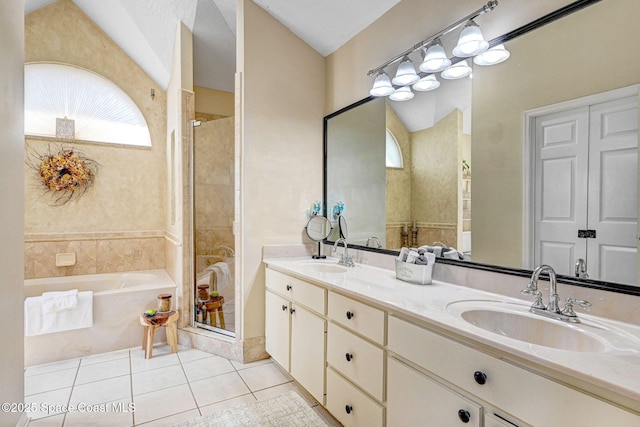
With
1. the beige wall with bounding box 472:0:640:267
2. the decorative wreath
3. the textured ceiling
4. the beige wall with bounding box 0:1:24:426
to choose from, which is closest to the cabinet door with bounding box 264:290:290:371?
the beige wall with bounding box 472:0:640:267

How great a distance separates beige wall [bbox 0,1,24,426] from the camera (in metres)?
1.51

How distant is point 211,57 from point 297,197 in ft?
6.25

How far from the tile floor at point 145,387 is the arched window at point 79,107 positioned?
8.06 ft

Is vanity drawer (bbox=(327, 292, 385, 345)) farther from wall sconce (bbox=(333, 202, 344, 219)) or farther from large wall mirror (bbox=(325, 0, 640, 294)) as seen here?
wall sconce (bbox=(333, 202, 344, 219))

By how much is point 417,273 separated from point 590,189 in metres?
0.85

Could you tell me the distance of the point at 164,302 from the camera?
2973 millimetres

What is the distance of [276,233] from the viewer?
2729 millimetres

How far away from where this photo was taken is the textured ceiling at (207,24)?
2.46 metres

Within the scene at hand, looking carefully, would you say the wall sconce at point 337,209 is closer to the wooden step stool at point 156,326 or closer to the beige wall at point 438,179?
the beige wall at point 438,179

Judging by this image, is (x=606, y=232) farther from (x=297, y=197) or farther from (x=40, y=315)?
(x=40, y=315)

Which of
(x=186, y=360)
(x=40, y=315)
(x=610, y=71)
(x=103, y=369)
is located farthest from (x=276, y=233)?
(x=610, y=71)

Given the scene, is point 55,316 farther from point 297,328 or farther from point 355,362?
point 355,362

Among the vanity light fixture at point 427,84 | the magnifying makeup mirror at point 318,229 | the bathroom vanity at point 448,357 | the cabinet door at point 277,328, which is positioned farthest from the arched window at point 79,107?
the vanity light fixture at point 427,84

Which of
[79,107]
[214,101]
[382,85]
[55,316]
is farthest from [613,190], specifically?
[79,107]
